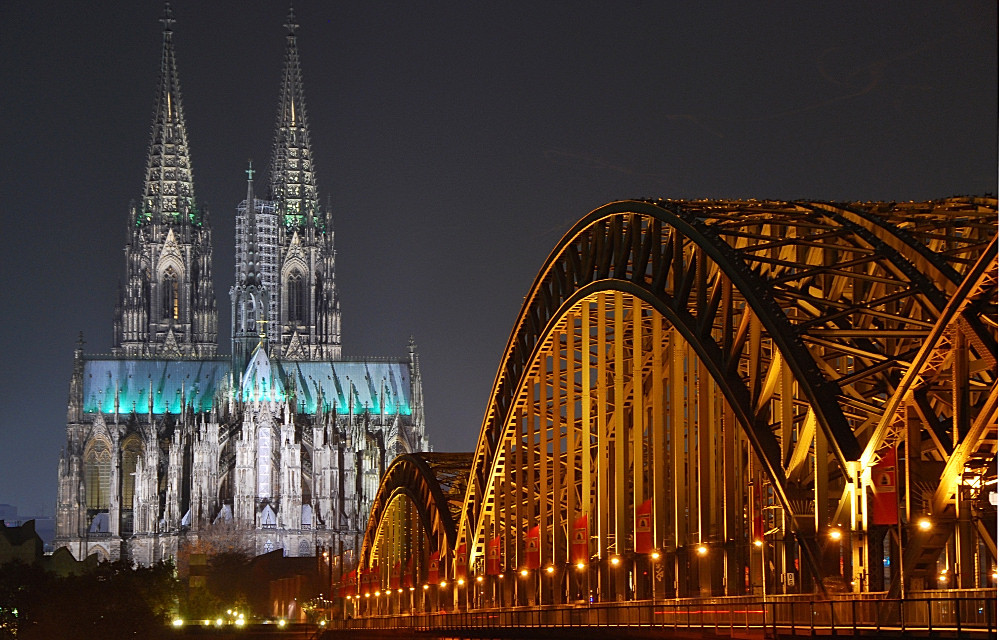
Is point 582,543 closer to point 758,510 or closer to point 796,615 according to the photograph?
point 758,510

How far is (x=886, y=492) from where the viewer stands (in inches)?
1159

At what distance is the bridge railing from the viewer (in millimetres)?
24719

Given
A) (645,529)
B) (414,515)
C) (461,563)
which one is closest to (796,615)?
(645,529)

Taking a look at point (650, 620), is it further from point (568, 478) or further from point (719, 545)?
point (568, 478)

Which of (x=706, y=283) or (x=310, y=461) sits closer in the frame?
(x=706, y=283)

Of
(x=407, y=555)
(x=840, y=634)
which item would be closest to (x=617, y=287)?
(x=840, y=634)

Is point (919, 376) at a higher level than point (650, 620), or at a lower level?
higher

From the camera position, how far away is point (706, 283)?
3850 centimetres

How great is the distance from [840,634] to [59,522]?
573ft

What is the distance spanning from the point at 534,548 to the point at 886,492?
82.3 ft

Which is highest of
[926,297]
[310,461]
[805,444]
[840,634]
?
[310,461]

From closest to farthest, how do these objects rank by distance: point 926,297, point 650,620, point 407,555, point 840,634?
point 840,634, point 926,297, point 650,620, point 407,555

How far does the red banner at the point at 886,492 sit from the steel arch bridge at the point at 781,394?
3cm

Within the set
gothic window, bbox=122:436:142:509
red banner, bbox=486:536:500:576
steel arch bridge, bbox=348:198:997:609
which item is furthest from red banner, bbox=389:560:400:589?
gothic window, bbox=122:436:142:509
